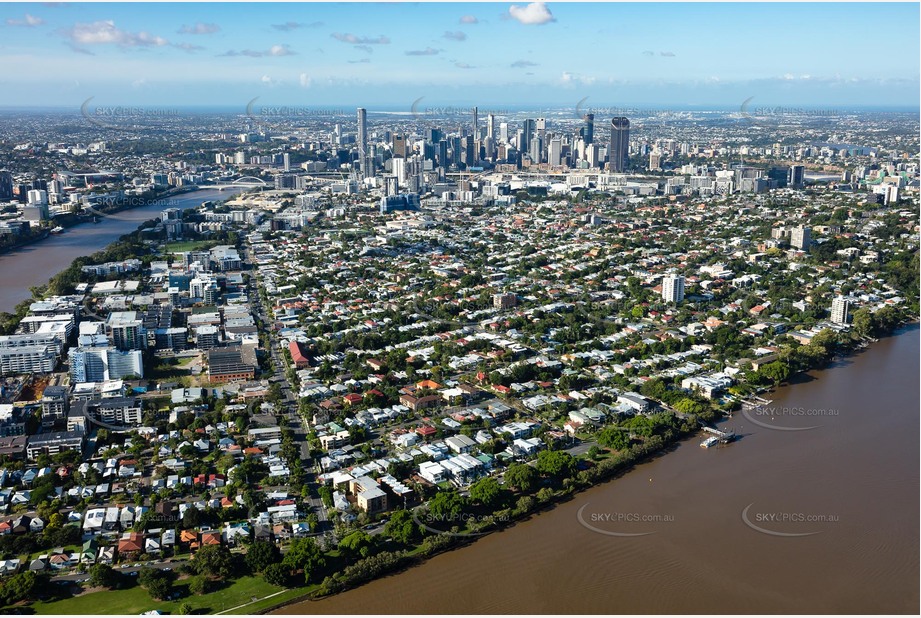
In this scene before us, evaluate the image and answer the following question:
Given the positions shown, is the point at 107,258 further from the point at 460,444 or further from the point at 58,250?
the point at 460,444

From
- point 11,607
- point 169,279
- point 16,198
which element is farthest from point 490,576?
point 16,198

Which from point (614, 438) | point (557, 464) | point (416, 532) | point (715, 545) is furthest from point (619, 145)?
point (416, 532)

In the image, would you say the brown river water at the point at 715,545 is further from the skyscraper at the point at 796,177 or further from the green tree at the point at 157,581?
the skyscraper at the point at 796,177

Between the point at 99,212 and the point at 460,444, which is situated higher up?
the point at 99,212

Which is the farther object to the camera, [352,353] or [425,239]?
[425,239]

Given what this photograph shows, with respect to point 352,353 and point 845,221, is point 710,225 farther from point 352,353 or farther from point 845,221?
point 352,353

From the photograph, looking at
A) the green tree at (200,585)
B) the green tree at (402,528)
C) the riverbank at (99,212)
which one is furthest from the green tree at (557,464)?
the riverbank at (99,212)

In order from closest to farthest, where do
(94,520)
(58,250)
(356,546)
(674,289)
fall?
1. (356,546)
2. (94,520)
3. (674,289)
4. (58,250)
